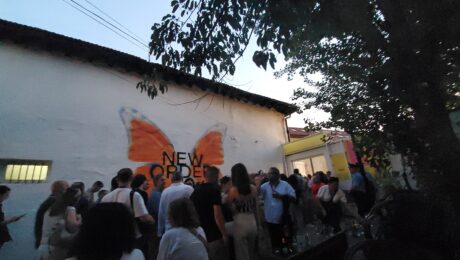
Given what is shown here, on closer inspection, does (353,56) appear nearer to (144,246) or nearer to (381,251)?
(381,251)

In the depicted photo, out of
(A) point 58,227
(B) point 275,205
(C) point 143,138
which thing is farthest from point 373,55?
(C) point 143,138

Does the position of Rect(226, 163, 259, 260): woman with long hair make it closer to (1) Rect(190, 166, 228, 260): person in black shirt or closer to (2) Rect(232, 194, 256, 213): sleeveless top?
(2) Rect(232, 194, 256, 213): sleeveless top

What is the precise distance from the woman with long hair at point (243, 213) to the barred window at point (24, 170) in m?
4.65

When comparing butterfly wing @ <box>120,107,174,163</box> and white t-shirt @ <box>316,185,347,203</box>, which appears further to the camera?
butterfly wing @ <box>120,107,174,163</box>

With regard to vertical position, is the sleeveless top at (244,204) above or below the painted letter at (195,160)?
below

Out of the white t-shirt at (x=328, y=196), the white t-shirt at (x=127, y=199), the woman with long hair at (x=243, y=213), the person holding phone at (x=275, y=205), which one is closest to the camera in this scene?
the white t-shirt at (x=127, y=199)

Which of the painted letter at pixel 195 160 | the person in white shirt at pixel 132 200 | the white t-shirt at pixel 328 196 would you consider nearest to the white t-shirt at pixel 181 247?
the person in white shirt at pixel 132 200

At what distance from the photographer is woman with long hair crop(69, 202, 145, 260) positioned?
5.27 ft

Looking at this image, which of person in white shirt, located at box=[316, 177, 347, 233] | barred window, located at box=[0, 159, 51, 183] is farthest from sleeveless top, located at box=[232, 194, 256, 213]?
barred window, located at box=[0, 159, 51, 183]

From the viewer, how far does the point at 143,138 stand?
8.07m

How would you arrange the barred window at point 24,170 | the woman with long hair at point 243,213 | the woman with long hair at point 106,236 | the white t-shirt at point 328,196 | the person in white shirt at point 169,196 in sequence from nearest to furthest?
the woman with long hair at point 106,236
the woman with long hair at point 243,213
the person in white shirt at point 169,196
the barred window at point 24,170
the white t-shirt at point 328,196

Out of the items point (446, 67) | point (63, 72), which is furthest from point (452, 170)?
point (63, 72)

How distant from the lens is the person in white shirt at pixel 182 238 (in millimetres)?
2613

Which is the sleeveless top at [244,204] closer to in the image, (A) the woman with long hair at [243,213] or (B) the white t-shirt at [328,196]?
(A) the woman with long hair at [243,213]
